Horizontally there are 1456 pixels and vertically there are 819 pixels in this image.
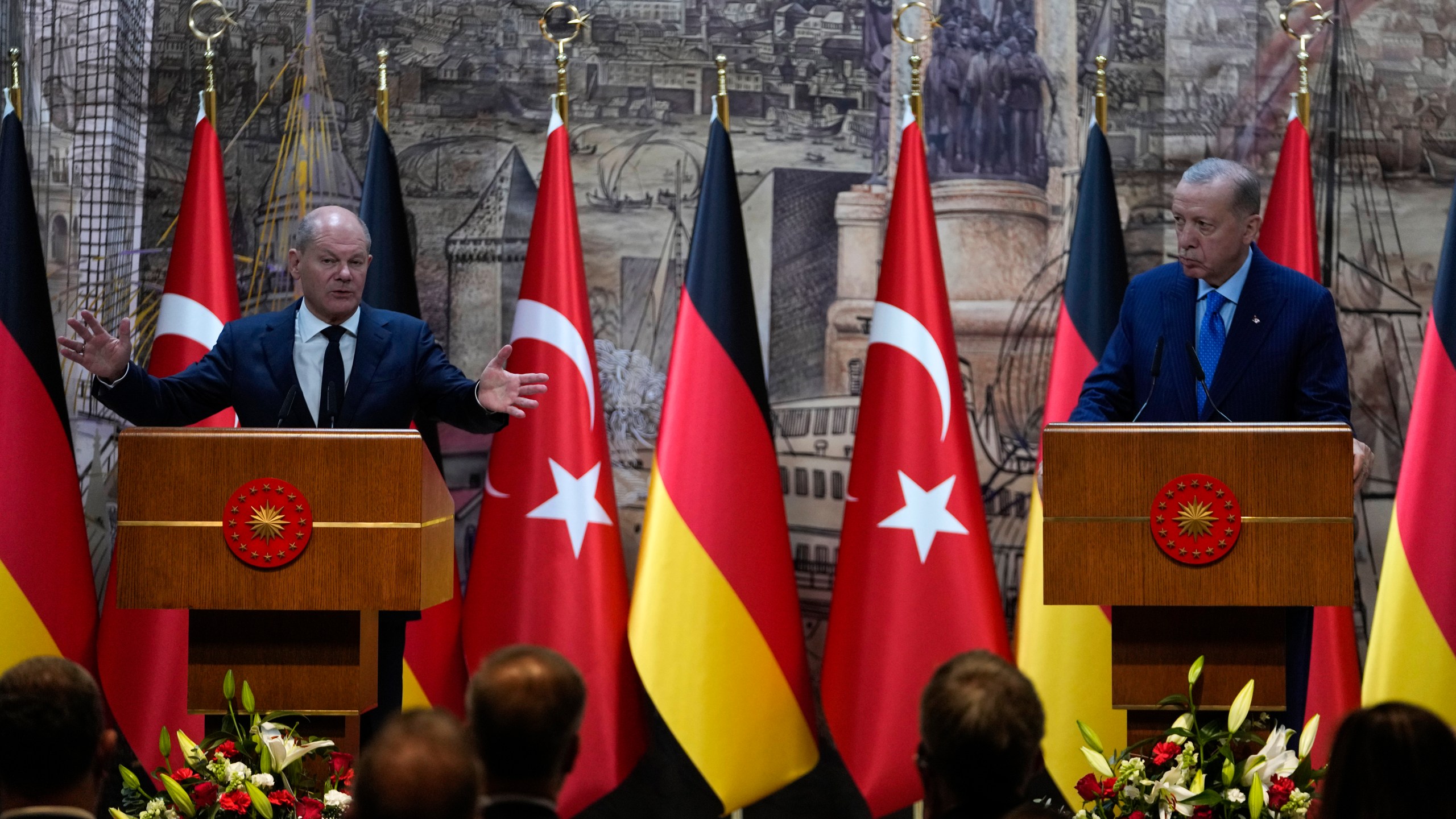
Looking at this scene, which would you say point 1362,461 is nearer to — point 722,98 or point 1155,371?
point 1155,371

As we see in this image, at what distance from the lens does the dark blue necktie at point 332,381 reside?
3635 mm

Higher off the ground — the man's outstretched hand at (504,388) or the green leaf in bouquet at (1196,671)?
the man's outstretched hand at (504,388)

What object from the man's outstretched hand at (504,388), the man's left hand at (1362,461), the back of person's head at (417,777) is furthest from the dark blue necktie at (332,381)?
the man's left hand at (1362,461)

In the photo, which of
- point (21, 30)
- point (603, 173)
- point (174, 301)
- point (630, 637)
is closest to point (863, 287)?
point (603, 173)

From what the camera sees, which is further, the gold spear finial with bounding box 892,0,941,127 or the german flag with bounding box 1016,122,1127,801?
the gold spear finial with bounding box 892,0,941,127

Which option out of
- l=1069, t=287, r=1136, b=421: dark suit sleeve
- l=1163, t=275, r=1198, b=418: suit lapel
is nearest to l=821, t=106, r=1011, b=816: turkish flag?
l=1069, t=287, r=1136, b=421: dark suit sleeve

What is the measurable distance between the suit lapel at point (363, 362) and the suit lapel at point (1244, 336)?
207cm

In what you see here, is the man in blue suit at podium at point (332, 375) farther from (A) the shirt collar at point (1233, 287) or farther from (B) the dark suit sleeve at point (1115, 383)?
(A) the shirt collar at point (1233, 287)

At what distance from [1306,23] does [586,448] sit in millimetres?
3061

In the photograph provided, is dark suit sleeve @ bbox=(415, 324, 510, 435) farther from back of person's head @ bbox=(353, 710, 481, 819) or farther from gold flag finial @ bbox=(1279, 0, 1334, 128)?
gold flag finial @ bbox=(1279, 0, 1334, 128)

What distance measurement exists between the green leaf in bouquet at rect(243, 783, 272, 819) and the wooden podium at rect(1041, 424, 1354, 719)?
69.7 inches

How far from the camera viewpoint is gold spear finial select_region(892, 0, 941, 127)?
198 inches

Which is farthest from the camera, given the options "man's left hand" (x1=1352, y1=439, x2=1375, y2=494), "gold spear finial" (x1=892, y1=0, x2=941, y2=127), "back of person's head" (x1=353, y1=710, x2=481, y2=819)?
"gold spear finial" (x1=892, y1=0, x2=941, y2=127)

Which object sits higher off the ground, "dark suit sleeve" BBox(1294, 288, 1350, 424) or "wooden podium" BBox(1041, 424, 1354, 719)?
"dark suit sleeve" BBox(1294, 288, 1350, 424)
